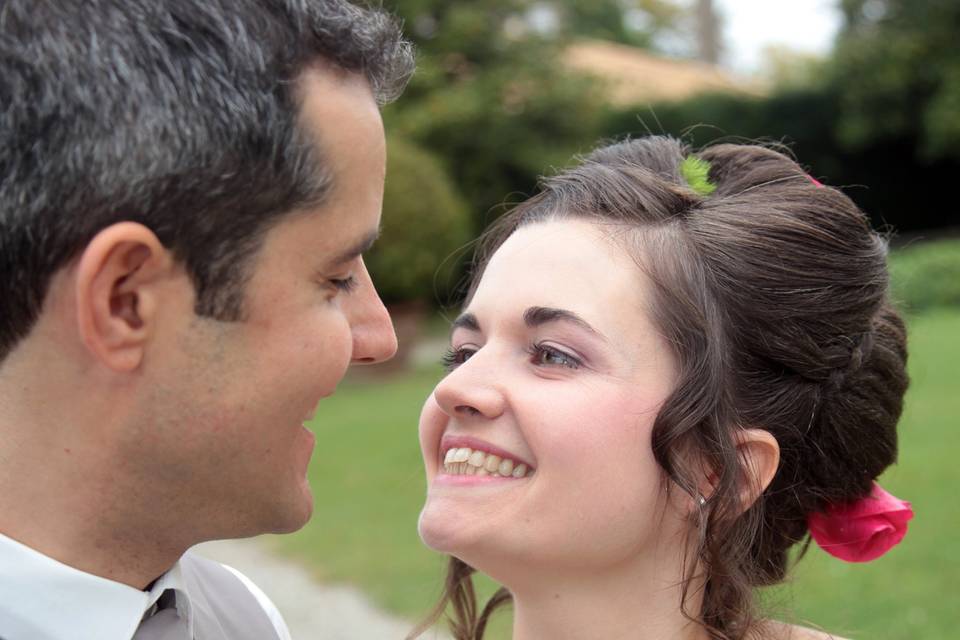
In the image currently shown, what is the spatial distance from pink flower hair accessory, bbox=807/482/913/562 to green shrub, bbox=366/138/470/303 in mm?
14106

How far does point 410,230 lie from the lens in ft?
58.0

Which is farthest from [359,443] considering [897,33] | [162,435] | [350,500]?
[897,33]

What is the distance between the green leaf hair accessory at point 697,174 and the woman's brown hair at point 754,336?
0.05ft

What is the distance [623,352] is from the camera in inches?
106

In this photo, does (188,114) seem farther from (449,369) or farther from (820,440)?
(820,440)

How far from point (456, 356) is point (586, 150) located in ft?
70.1

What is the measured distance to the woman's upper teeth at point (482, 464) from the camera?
104 inches

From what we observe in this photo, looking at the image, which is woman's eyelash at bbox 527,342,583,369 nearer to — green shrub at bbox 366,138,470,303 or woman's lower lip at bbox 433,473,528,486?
woman's lower lip at bbox 433,473,528,486

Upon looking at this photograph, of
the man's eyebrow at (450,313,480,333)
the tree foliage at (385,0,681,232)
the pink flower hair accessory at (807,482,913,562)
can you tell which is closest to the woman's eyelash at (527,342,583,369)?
the man's eyebrow at (450,313,480,333)

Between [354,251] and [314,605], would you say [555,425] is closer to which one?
[354,251]

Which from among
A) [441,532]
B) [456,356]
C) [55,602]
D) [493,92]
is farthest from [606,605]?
[493,92]

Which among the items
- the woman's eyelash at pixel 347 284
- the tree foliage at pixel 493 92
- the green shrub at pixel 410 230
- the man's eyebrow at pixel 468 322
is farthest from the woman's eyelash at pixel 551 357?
the tree foliage at pixel 493 92

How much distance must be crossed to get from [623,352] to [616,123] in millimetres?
25032

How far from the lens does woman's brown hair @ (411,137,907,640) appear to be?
2.74m
